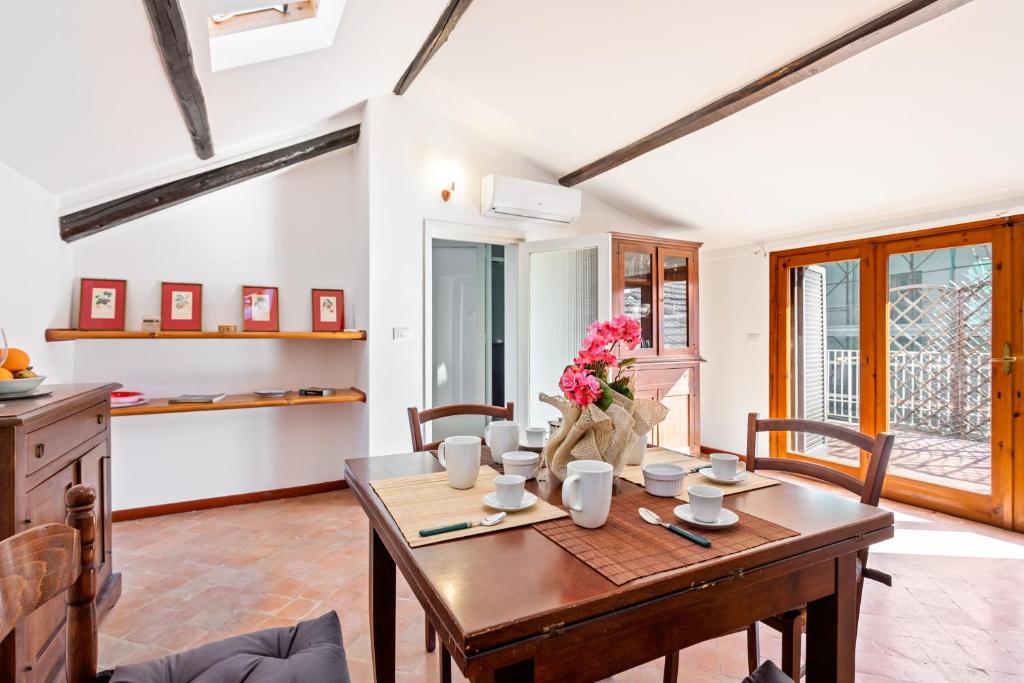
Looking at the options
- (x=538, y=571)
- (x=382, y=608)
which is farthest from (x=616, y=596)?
(x=382, y=608)

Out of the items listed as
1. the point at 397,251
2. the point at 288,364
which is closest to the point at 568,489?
the point at 397,251

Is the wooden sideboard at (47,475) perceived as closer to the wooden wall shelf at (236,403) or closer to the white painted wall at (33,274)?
the white painted wall at (33,274)

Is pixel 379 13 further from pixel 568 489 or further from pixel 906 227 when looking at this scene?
pixel 906 227

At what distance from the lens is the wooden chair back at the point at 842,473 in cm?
142

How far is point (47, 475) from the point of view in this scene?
5.13 ft

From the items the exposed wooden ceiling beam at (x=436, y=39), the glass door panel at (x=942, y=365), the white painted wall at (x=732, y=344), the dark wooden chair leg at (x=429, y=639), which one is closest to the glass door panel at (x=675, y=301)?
the white painted wall at (x=732, y=344)

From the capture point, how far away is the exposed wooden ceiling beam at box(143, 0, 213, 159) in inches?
67.6

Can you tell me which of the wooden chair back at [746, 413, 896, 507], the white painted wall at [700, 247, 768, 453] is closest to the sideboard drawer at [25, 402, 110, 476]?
the wooden chair back at [746, 413, 896, 507]

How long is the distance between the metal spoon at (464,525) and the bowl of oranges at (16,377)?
1536 mm

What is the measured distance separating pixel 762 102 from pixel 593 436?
94.4 inches

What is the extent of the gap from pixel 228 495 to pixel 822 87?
4.34 metres

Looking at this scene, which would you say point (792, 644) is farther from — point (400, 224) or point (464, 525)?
point (400, 224)

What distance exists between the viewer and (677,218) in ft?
14.2

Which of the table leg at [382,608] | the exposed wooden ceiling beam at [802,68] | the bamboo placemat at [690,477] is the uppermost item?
the exposed wooden ceiling beam at [802,68]
